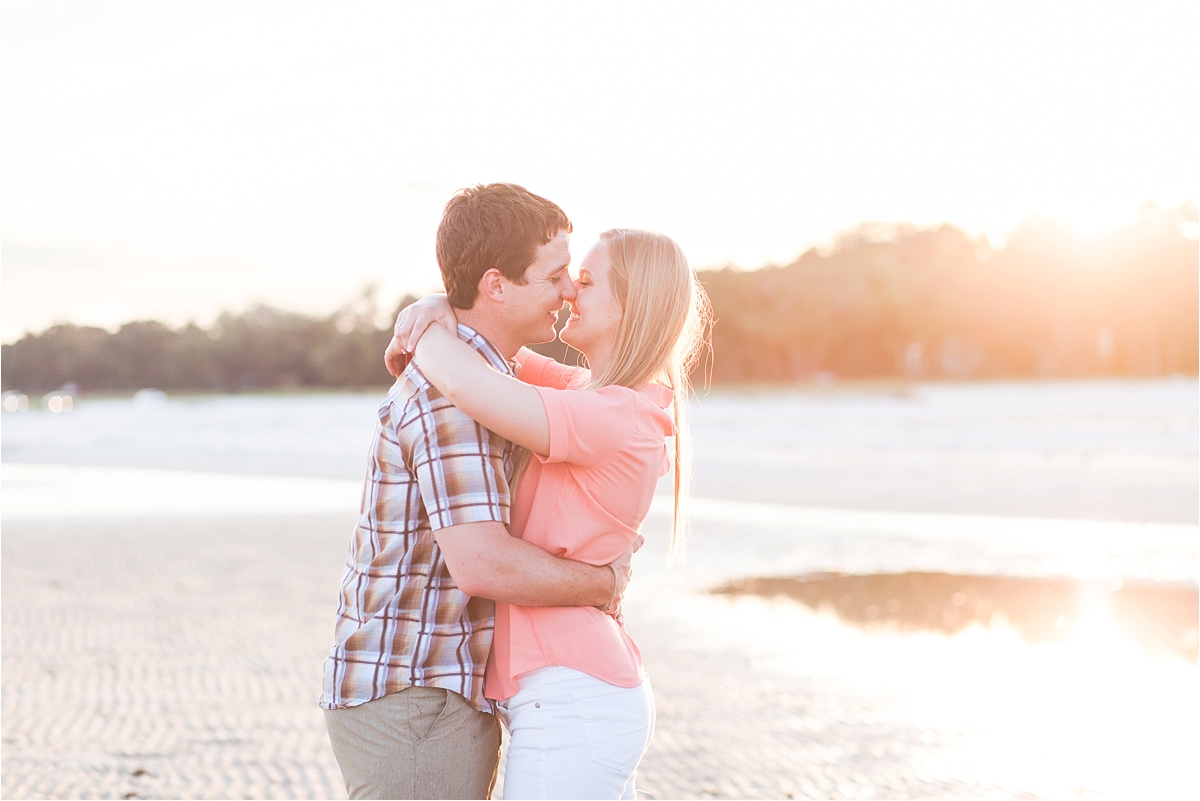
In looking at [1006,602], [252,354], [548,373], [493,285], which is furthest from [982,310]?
[493,285]

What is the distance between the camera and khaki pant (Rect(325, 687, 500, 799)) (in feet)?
8.39

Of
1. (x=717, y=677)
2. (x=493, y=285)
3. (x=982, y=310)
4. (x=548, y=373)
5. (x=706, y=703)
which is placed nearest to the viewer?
(x=493, y=285)

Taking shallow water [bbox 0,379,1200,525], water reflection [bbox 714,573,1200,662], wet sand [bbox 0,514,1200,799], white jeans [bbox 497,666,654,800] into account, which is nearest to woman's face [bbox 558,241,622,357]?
white jeans [bbox 497,666,654,800]

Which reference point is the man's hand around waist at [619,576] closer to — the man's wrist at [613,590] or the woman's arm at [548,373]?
the man's wrist at [613,590]

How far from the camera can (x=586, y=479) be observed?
2611 mm

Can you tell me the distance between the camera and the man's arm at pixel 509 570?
2.45 meters

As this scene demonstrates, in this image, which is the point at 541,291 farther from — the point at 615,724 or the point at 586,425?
the point at 615,724

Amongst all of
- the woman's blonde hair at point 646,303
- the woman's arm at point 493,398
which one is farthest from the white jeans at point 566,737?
the woman's blonde hair at point 646,303

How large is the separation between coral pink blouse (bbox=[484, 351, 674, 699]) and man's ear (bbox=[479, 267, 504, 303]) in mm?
285

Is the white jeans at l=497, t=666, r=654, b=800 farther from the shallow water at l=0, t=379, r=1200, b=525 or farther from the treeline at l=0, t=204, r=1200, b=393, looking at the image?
the treeline at l=0, t=204, r=1200, b=393

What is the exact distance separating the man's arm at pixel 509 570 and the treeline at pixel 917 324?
6043 centimetres

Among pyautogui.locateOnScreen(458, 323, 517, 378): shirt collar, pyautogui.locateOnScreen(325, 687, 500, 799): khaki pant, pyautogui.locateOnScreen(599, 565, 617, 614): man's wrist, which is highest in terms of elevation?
pyautogui.locateOnScreen(458, 323, 517, 378): shirt collar

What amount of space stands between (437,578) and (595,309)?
2.52 ft

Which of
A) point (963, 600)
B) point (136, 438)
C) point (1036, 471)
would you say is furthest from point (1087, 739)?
point (136, 438)
